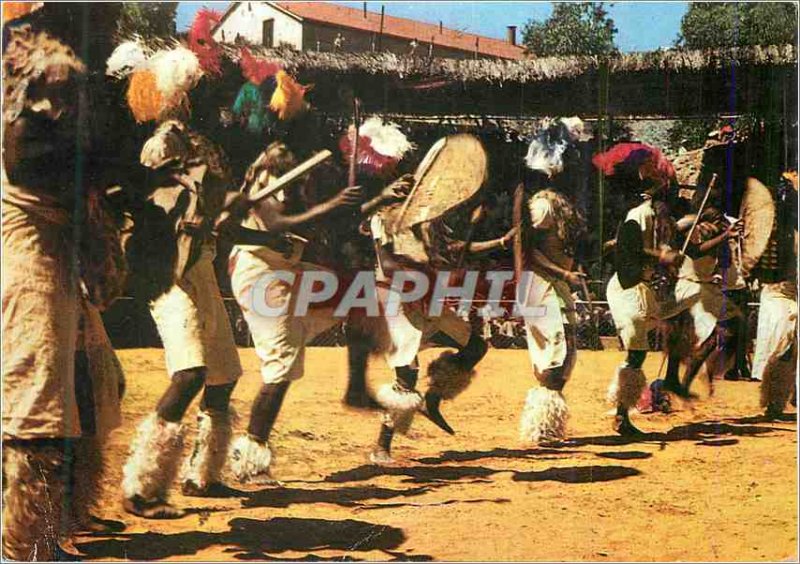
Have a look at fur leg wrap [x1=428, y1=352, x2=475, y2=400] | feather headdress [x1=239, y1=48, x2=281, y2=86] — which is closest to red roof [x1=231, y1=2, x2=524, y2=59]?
feather headdress [x1=239, y1=48, x2=281, y2=86]

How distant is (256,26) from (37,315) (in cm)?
190

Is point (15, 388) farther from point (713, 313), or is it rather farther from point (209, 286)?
point (713, 313)

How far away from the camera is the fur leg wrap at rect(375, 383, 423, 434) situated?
5.84 metres

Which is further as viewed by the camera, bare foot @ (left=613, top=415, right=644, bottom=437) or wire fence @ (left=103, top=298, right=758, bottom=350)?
bare foot @ (left=613, top=415, right=644, bottom=437)

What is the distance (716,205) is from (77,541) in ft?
13.2

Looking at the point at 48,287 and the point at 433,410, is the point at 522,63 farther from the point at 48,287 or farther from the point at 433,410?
the point at 48,287

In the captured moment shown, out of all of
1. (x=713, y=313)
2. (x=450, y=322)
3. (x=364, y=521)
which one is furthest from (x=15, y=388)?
(x=713, y=313)

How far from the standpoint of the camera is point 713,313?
627 centimetres

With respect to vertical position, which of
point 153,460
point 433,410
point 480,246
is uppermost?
point 480,246

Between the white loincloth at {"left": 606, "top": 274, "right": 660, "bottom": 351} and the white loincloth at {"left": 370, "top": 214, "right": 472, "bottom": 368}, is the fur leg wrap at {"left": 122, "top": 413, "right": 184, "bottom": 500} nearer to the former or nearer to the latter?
the white loincloth at {"left": 370, "top": 214, "right": 472, "bottom": 368}

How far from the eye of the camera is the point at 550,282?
6.02m

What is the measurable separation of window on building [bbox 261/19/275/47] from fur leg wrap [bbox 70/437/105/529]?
2.29m

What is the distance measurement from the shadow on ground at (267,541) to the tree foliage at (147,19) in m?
2.61

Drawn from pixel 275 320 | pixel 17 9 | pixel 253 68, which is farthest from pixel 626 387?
pixel 17 9
